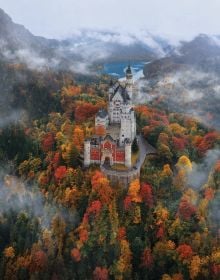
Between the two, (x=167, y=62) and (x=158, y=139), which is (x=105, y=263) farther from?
(x=167, y=62)

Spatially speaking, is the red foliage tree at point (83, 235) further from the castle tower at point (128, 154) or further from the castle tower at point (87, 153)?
the castle tower at point (128, 154)

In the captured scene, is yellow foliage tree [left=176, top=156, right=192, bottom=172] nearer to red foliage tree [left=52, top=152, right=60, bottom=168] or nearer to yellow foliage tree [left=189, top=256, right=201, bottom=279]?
yellow foliage tree [left=189, top=256, right=201, bottom=279]

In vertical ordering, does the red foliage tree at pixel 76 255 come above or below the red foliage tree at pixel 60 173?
below

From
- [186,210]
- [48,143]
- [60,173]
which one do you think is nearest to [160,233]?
[186,210]

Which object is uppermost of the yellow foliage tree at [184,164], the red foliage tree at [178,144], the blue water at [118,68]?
the blue water at [118,68]

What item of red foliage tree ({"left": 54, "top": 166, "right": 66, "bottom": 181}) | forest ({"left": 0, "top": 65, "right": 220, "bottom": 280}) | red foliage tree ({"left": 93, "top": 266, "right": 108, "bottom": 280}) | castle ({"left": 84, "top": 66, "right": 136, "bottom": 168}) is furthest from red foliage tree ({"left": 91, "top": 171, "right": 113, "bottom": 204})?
red foliage tree ({"left": 93, "top": 266, "right": 108, "bottom": 280})

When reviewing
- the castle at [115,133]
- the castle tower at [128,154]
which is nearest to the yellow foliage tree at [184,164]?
the castle at [115,133]
